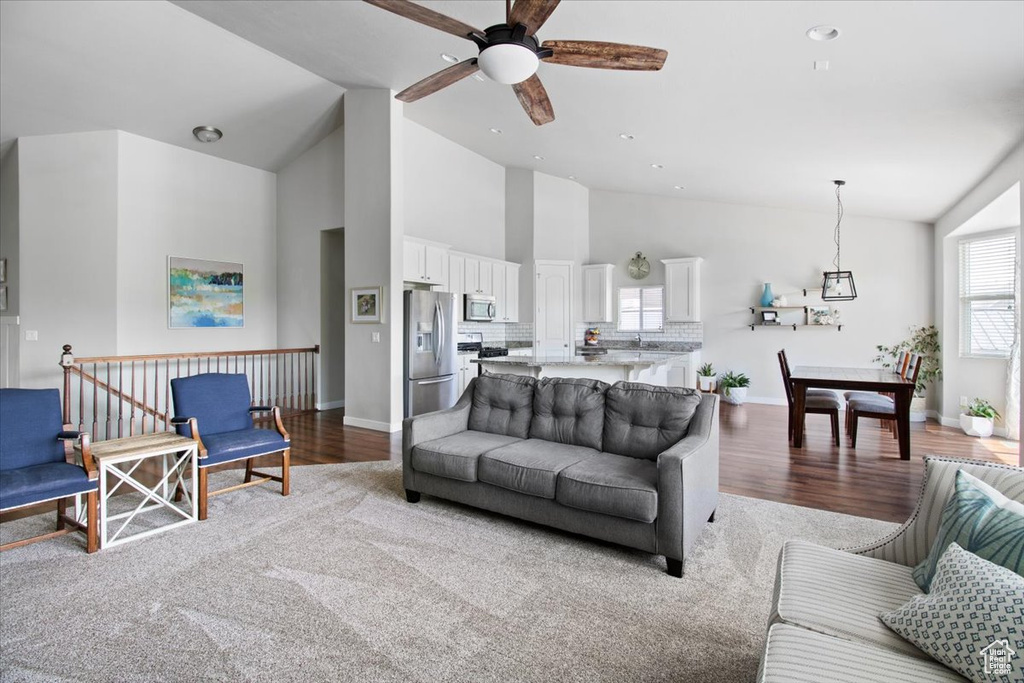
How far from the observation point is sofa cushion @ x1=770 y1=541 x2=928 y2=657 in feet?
4.42

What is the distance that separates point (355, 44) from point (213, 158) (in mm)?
3462

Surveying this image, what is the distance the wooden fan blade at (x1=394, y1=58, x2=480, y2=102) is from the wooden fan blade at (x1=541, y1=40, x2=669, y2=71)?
487 mm

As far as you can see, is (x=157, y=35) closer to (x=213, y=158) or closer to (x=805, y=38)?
(x=213, y=158)

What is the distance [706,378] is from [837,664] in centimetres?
758

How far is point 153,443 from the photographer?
322 centimetres

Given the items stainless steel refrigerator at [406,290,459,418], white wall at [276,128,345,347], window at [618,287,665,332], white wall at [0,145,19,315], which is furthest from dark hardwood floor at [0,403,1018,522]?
white wall at [0,145,19,315]

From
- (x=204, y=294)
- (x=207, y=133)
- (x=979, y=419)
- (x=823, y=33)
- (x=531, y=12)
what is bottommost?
(x=979, y=419)

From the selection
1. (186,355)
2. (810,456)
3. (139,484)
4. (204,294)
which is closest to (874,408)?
(810,456)

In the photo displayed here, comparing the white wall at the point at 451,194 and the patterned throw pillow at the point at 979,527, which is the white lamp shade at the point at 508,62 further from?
the white wall at the point at 451,194

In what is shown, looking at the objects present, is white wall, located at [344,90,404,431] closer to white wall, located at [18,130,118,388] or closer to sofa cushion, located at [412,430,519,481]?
sofa cushion, located at [412,430,519,481]

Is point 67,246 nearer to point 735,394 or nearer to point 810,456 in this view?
point 810,456

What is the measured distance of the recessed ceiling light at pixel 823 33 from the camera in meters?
2.96

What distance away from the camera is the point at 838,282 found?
7.18 meters

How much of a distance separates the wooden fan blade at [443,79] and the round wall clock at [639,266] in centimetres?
611
